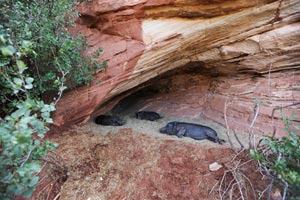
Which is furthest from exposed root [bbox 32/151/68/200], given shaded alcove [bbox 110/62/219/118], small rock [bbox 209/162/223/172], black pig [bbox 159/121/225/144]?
shaded alcove [bbox 110/62/219/118]

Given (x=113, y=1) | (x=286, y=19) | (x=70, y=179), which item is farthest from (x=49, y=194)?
(x=286, y=19)

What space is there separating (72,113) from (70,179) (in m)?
1.43

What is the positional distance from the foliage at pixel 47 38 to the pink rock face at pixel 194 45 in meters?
0.44

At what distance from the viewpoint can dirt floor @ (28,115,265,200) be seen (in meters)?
2.94

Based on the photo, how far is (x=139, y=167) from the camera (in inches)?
130

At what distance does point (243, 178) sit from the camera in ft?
10.00

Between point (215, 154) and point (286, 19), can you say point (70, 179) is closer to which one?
point (215, 154)

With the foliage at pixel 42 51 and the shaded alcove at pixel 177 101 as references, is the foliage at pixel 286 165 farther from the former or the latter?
the foliage at pixel 42 51

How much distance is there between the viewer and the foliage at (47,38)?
305cm

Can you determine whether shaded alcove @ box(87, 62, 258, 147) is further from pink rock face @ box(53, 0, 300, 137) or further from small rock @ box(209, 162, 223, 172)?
small rock @ box(209, 162, 223, 172)

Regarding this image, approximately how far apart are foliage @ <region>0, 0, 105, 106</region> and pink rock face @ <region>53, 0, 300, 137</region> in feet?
1.45

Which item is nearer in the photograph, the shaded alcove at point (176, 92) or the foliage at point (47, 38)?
the foliage at point (47, 38)

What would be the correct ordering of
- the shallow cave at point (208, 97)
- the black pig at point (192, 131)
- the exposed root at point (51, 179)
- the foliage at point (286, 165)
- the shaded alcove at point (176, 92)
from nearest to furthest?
the foliage at point (286, 165) < the exposed root at point (51, 179) < the black pig at point (192, 131) < the shallow cave at point (208, 97) < the shaded alcove at point (176, 92)

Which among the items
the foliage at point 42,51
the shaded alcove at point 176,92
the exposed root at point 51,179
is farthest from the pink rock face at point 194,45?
the exposed root at point 51,179
